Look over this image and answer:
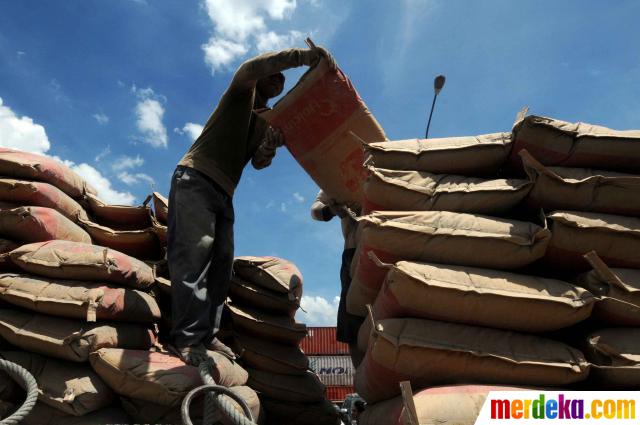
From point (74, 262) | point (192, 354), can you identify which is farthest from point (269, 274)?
point (74, 262)

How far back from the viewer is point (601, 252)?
6.88ft

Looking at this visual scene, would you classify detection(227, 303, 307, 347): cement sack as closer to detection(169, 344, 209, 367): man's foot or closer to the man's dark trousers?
the man's dark trousers

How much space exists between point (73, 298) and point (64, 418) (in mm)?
607

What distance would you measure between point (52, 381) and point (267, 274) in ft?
4.78

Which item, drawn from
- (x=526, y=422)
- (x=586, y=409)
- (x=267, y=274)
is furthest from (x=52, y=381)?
(x=586, y=409)

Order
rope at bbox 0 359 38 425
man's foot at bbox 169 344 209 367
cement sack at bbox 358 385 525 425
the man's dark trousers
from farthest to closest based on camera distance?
1. the man's dark trousers
2. man's foot at bbox 169 344 209 367
3. rope at bbox 0 359 38 425
4. cement sack at bbox 358 385 525 425

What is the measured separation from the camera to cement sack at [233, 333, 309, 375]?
3.10m

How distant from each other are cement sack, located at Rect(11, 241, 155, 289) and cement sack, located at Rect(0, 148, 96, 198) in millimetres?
616

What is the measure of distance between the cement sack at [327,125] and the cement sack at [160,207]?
1.08 metres

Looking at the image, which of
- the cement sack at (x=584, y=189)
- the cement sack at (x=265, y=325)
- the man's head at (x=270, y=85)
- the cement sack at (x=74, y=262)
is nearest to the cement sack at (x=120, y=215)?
the cement sack at (x=74, y=262)

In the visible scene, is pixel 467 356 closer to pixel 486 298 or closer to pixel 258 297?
pixel 486 298

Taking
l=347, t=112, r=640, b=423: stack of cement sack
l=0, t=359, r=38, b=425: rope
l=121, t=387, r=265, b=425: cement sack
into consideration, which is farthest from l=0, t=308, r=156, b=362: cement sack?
l=347, t=112, r=640, b=423: stack of cement sack

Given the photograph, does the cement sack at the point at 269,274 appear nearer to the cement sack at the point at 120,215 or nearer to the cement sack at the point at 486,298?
the cement sack at the point at 120,215

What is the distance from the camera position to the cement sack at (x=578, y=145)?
222 cm
